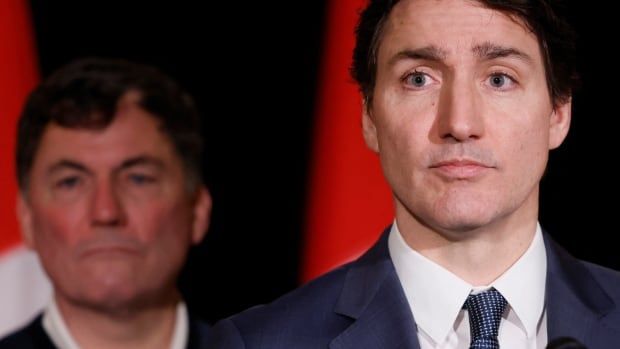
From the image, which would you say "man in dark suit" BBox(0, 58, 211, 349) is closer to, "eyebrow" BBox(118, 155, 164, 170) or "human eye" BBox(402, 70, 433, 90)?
"eyebrow" BBox(118, 155, 164, 170)

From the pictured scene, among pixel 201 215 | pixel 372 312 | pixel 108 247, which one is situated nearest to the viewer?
pixel 372 312

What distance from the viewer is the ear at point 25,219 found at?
2615mm

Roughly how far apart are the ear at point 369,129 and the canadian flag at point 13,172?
3.83ft

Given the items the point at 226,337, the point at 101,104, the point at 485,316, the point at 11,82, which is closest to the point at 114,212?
the point at 101,104

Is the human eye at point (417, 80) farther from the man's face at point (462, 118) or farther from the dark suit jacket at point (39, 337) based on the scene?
the dark suit jacket at point (39, 337)

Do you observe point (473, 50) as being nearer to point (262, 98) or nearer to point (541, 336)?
point (541, 336)

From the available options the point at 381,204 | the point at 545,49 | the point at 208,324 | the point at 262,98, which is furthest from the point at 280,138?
the point at 545,49

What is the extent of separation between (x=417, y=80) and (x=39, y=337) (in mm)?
1260

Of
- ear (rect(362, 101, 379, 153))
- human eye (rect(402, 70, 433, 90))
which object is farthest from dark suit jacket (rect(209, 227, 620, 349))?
human eye (rect(402, 70, 433, 90))

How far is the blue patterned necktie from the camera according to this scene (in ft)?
5.17

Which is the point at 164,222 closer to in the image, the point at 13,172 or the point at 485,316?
the point at 13,172

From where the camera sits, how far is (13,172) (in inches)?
106

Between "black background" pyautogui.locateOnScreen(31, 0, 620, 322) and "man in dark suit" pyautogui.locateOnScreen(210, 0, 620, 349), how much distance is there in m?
0.91

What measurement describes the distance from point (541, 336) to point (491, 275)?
0.38ft
